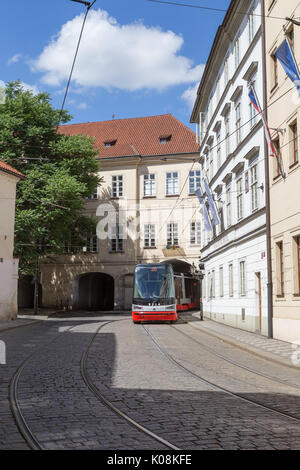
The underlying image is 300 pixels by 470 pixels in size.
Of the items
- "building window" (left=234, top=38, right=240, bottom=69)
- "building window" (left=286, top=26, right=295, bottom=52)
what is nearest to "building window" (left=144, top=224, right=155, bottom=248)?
"building window" (left=234, top=38, right=240, bottom=69)

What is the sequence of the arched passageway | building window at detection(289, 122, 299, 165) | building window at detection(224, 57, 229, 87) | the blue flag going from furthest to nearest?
1. the arched passageway
2. building window at detection(224, 57, 229, 87)
3. building window at detection(289, 122, 299, 165)
4. the blue flag

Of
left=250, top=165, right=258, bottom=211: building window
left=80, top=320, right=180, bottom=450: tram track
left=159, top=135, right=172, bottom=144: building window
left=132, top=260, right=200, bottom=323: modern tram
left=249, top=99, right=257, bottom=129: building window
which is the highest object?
left=159, top=135, right=172, bottom=144: building window

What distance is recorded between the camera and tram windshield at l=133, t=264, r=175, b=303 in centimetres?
2739

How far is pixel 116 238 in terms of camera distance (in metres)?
47.7

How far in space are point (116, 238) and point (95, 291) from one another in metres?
10.1

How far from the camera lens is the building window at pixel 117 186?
4872 cm

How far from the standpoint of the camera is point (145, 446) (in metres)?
5.43

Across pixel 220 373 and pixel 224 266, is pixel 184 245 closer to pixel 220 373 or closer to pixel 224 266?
pixel 224 266

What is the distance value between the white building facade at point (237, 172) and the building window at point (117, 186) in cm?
1560

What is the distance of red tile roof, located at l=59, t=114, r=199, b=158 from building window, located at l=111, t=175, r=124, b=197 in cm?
211

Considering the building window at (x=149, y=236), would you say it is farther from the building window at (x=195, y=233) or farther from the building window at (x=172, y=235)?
the building window at (x=195, y=233)

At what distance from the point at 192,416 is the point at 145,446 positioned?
1.65 m

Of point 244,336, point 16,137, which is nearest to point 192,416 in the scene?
point 244,336

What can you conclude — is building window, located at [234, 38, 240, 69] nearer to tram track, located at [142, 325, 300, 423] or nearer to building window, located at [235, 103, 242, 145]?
building window, located at [235, 103, 242, 145]
